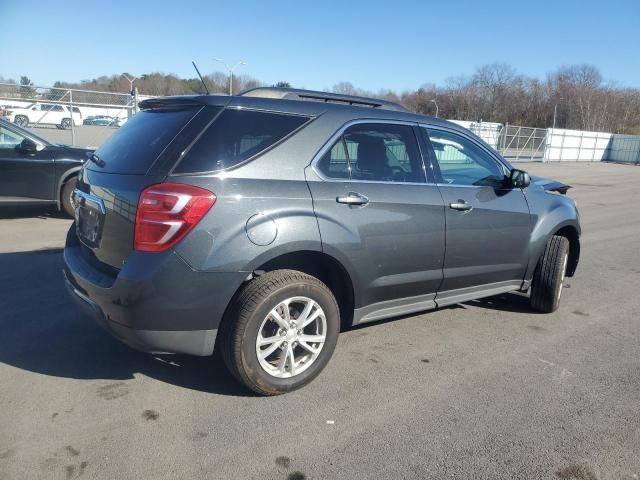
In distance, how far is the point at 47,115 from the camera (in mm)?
17266

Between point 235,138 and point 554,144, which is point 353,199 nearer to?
point 235,138

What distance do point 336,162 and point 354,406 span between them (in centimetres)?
156

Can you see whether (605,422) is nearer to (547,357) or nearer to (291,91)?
(547,357)

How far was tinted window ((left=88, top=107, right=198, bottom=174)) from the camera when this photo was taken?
3164 millimetres

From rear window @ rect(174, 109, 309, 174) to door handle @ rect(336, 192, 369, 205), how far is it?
0.54m

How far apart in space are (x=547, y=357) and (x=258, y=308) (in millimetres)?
2399

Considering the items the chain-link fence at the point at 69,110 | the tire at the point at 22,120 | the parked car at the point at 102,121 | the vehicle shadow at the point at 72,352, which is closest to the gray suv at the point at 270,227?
the vehicle shadow at the point at 72,352

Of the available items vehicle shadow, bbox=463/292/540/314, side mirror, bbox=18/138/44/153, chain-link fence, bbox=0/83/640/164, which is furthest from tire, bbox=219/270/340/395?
chain-link fence, bbox=0/83/640/164

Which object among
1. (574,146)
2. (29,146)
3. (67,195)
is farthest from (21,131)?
(574,146)

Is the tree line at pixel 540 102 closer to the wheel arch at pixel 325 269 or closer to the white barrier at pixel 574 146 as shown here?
the white barrier at pixel 574 146

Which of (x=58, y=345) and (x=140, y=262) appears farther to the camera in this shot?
(x=58, y=345)

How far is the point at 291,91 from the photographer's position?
12.2 feet

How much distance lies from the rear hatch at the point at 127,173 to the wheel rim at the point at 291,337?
95cm

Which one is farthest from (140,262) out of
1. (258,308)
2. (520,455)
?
(520,455)
